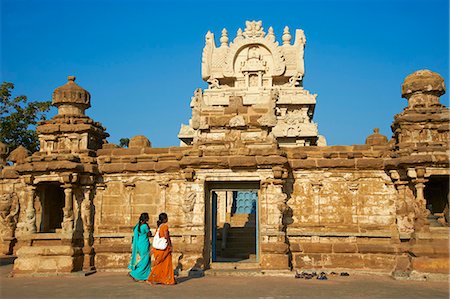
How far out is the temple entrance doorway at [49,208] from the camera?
14.1 m

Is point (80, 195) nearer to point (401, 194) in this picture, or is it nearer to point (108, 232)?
point (108, 232)

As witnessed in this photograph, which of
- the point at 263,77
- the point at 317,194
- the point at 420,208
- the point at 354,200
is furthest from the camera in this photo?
the point at 263,77

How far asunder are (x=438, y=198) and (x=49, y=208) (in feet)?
38.3

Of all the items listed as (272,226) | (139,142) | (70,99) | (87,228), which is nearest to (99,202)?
(87,228)

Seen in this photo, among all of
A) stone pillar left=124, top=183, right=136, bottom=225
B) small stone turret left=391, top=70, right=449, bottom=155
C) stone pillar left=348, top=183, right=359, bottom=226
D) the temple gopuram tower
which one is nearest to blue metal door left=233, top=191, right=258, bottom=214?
the temple gopuram tower

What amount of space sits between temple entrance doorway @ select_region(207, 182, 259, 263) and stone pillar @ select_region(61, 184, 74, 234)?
3.95 metres

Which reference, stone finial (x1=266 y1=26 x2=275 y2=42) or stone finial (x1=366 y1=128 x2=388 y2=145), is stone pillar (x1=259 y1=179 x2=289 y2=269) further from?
stone finial (x1=266 y1=26 x2=275 y2=42)

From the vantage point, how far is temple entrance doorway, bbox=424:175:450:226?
12719 millimetres

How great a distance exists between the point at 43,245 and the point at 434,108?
1140 cm

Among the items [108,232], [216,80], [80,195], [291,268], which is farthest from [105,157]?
[216,80]

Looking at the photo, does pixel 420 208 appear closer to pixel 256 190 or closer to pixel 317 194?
pixel 317 194

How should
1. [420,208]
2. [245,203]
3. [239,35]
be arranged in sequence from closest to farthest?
[420,208]
[245,203]
[239,35]

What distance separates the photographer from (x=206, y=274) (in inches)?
474

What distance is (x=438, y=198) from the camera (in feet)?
43.7
